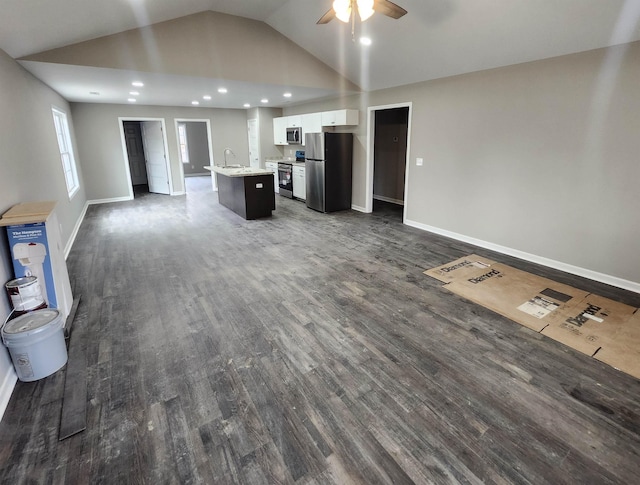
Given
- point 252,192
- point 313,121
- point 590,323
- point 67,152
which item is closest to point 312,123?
point 313,121

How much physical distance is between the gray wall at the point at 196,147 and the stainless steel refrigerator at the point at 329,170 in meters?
7.33

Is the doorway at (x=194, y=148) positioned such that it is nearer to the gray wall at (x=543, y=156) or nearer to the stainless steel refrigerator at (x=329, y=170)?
the stainless steel refrigerator at (x=329, y=170)

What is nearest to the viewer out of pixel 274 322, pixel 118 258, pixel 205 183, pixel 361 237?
pixel 274 322

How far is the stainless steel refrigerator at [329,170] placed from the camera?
259 inches

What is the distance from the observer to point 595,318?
2936 mm

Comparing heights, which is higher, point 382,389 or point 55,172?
point 55,172

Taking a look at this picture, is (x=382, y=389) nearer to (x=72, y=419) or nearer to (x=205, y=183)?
(x=72, y=419)

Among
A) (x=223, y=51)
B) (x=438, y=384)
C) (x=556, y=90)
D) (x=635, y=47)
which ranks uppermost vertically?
(x=223, y=51)

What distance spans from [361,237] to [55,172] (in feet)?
15.3

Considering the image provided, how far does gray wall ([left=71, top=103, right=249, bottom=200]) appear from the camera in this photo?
7.62 metres

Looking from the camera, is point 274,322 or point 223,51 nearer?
point 274,322

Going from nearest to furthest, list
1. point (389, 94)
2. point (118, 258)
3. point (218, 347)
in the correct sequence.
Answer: point (218, 347)
point (118, 258)
point (389, 94)

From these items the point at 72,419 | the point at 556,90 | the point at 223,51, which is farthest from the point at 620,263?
the point at 223,51

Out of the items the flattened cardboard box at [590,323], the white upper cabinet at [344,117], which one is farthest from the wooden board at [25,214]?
the white upper cabinet at [344,117]
